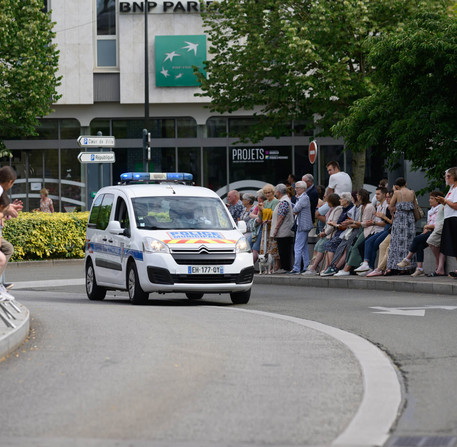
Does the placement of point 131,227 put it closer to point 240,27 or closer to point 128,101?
point 240,27

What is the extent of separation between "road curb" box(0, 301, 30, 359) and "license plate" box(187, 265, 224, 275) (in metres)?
4.01

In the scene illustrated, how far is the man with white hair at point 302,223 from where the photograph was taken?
22.4 meters

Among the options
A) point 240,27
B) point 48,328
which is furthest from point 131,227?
point 240,27

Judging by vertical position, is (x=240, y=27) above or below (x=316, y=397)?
above

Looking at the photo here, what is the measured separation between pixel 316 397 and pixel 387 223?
→ 1334 centimetres

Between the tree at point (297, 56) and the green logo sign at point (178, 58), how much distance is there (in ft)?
24.8

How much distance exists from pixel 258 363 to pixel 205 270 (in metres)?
6.80

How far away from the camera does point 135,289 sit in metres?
16.4

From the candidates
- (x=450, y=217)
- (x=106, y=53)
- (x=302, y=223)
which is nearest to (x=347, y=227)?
(x=302, y=223)

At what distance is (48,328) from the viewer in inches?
482

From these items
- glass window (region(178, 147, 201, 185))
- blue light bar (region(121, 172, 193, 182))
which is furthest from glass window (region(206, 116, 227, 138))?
blue light bar (region(121, 172, 193, 182))

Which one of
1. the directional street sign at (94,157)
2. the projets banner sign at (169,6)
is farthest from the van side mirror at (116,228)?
the projets banner sign at (169,6)

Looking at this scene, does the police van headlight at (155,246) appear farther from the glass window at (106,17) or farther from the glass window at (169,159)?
the glass window at (106,17)

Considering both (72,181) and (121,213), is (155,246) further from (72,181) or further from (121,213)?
(72,181)
